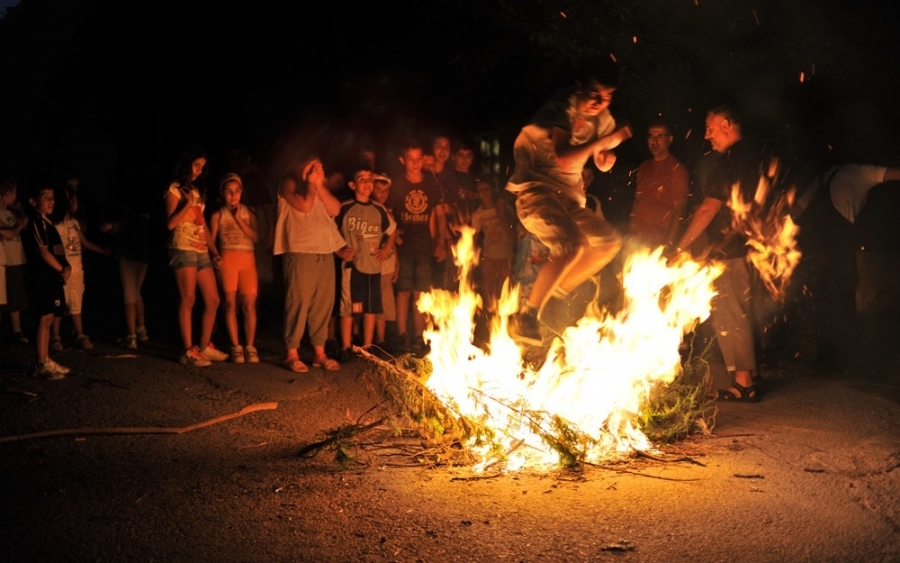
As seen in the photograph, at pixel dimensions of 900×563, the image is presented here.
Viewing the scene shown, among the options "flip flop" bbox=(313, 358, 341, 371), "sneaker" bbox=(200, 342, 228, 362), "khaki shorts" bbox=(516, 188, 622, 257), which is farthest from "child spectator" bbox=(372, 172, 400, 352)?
"khaki shorts" bbox=(516, 188, 622, 257)

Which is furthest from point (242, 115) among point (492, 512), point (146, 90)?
point (492, 512)

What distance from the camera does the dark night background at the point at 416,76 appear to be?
10.5 meters

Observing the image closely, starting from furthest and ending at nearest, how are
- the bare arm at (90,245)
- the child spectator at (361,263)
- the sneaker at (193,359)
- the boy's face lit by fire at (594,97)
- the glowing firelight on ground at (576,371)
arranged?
the bare arm at (90,245) → the child spectator at (361,263) → the sneaker at (193,359) → the boy's face lit by fire at (594,97) → the glowing firelight on ground at (576,371)

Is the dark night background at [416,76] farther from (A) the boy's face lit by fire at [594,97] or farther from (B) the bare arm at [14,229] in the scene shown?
(A) the boy's face lit by fire at [594,97]

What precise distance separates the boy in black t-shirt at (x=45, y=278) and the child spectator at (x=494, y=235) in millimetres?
4029

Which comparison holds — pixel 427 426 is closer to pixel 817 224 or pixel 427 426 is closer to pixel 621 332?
pixel 621 332

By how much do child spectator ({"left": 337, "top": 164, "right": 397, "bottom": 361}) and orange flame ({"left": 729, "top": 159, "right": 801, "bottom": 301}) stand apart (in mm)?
3397

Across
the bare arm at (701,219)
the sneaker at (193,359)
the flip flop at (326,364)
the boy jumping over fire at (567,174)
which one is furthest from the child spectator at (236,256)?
the bare arm at (701,219)

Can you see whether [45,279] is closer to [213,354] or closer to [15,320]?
[213,354]

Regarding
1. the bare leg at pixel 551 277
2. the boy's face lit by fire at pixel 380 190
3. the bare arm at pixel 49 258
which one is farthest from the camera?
the boy's face lit by fire at pixel 380 190

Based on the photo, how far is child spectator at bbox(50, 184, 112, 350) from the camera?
8688 mm

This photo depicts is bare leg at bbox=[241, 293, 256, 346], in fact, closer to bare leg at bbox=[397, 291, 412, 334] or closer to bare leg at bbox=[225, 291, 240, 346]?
bare leg at bbox=[225, 291, 240, 346]

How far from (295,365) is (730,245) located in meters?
3.82

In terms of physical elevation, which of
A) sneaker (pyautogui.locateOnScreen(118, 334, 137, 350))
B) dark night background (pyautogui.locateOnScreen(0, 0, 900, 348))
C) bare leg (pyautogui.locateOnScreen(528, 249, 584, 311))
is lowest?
sneaker (pyautogui.locateOnScreen(118, 334, 137, 350))
